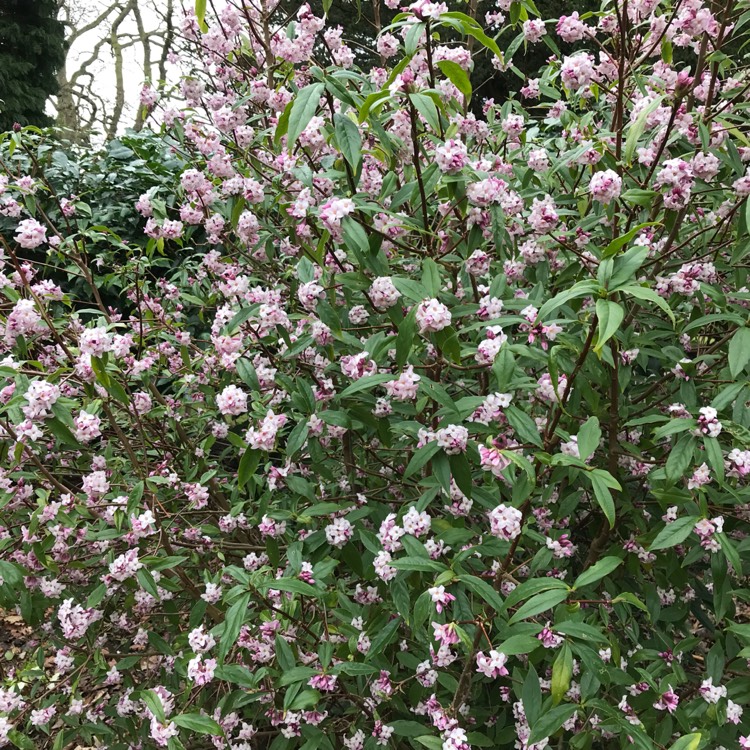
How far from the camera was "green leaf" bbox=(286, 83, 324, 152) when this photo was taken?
1.56 metres

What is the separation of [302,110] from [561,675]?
1547mm

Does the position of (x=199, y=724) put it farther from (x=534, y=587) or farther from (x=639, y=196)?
(x=639, y=196)

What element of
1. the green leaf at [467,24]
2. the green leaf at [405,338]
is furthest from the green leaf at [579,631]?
the green leaf at [467,24]

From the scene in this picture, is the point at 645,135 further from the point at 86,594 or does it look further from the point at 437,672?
the point at 86,594

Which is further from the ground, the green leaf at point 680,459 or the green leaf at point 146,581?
the green leaf at point 680,459

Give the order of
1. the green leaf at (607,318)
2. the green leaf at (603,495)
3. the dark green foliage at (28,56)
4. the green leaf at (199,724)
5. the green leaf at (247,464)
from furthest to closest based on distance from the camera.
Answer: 1. the dark green foliage at (28,56)
2. the green leaf at (247,464)
3. the green leaf at (199,724)
4. the green leaf at (603,495)
5. the green leaf at (607,318)

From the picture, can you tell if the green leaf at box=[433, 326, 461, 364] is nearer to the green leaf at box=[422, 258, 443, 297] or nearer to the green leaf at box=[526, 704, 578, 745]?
the green leaf at box=[422, 258, 443, 297]

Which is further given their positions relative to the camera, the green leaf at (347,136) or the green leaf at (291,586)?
the green leaf at (291,586)

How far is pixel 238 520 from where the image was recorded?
2.65 meters

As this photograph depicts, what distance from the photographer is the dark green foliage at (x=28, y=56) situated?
12.2 meters

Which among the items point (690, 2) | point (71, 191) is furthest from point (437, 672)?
point (71, 191)

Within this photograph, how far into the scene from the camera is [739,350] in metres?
1.85

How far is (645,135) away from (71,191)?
18.7 ft

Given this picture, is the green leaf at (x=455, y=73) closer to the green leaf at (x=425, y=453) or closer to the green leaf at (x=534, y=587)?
the green leaf at (x=425, y=453)
